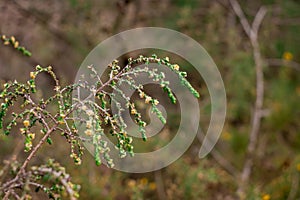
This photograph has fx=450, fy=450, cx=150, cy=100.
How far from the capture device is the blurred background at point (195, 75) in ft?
12.2

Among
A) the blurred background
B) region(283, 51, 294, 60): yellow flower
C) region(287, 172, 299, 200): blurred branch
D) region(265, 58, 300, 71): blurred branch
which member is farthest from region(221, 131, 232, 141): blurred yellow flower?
region(287, 172, 299, 200): blurred branch

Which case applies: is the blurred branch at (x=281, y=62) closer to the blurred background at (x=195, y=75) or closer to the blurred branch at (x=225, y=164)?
the blurred background at (x=195, y=75)

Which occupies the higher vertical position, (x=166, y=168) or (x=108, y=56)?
(x=108, y=56)

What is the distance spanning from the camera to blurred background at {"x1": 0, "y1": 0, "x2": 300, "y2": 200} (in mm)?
3707

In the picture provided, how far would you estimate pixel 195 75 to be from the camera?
5020 mm

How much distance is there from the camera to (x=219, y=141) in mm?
4914

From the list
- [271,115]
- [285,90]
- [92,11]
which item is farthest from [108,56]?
[285,90]

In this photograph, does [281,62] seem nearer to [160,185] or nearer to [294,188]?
[294,188]

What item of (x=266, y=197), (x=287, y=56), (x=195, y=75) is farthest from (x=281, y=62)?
(x=266, y=197)

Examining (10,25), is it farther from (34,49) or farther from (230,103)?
(230,103)

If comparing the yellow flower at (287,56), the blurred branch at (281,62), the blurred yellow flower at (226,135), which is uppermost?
the yellow flower at (287,56)

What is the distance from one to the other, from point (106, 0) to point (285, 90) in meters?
2.16

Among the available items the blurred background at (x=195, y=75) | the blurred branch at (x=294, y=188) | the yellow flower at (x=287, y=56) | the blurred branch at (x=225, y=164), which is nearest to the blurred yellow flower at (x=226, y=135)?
the blurred background at (x=195, y=75)

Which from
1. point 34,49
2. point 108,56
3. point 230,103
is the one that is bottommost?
point 230,103
